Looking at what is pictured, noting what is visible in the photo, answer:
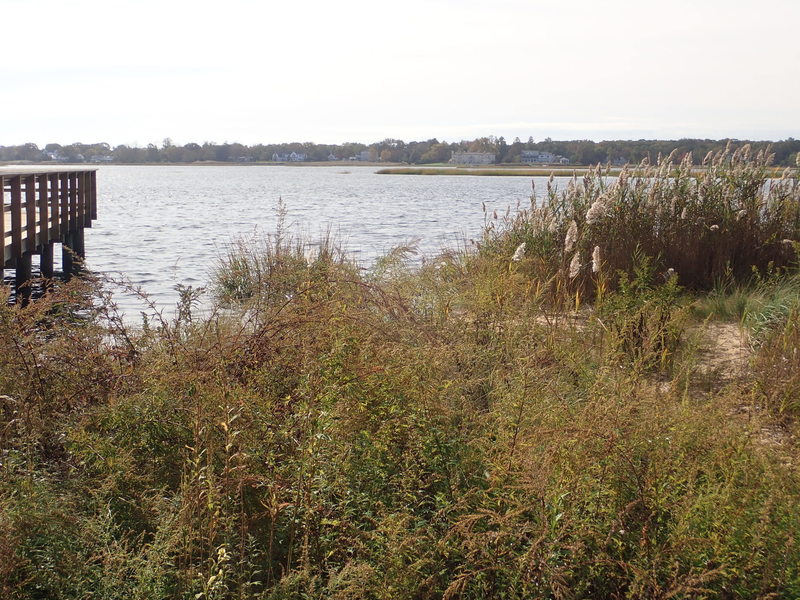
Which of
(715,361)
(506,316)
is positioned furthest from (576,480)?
(715,361)

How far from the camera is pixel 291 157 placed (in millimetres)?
150500

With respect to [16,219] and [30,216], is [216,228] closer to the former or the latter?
[30,216]

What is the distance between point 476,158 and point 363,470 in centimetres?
12047

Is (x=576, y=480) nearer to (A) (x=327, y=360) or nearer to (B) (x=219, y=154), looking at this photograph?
(A) (x=327, y=360)

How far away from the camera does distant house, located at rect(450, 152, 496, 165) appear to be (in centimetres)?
12025

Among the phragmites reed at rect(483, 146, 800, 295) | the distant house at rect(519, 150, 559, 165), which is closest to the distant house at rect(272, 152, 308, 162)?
the distant house at rect(519, 150, 559, 165)

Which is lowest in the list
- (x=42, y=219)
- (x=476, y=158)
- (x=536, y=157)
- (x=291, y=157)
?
(x=42, y=219)

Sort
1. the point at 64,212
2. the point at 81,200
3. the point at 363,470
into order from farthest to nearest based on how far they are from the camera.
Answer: the point at 81,200, the point at 64,212, the point at 363,470

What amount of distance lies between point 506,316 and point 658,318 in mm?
1259

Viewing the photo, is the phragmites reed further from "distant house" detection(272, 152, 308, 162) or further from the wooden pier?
"distant house" detection(272, 152, 308, 162)

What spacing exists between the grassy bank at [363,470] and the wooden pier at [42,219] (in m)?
6.28

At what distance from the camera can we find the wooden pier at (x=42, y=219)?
544 inches

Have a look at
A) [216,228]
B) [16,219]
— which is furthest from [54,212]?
[216,228]

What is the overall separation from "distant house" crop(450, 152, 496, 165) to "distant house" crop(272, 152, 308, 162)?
37.1m
